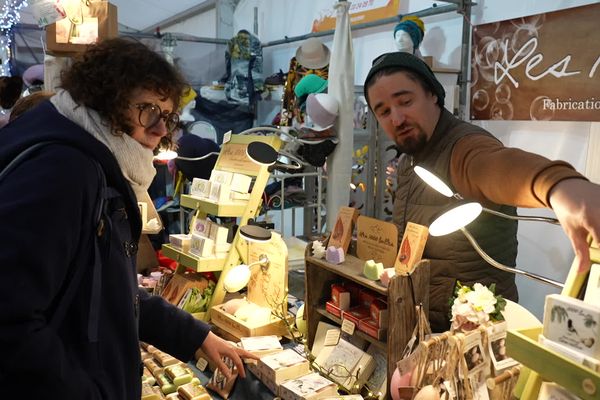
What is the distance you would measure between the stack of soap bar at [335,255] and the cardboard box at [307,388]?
42 centimetres

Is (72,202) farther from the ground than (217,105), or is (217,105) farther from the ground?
(217,105)

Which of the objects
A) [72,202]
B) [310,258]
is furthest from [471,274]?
[72,202]

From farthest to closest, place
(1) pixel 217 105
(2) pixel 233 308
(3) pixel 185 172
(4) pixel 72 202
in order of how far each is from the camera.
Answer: (1) pixel 217 105
(3) pixel 185 172
(2) pixel 233 308
(4) pixel 72 202

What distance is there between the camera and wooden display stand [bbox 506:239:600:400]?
0.74 m

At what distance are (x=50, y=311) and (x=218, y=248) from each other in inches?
67.3

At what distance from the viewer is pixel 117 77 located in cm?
116

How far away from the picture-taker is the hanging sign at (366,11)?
16.9 ft

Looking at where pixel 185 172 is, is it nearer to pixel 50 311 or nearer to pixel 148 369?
pixel 148 369

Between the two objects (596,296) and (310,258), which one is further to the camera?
(310,258)

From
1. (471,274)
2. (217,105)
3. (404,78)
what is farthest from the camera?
(217,105)

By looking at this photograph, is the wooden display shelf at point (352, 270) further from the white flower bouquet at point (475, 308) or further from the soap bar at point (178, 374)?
the soap bar at point (178, 374)

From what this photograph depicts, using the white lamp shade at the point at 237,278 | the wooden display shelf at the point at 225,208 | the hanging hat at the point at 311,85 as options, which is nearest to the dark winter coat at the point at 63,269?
the white lamp shade at the point at 237,278

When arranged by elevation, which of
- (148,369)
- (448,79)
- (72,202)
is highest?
(448,79)

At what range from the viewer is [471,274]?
1.66 meters
